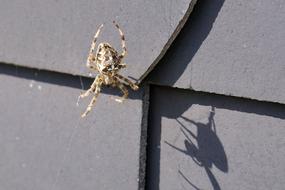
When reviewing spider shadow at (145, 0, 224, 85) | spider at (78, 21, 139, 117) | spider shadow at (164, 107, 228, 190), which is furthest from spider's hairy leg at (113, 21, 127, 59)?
spider shadow at (164, 107, 228, 190)

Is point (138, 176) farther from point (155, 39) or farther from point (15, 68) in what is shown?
point (15, 68)

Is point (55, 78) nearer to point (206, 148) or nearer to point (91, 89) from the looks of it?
point (91, 89)

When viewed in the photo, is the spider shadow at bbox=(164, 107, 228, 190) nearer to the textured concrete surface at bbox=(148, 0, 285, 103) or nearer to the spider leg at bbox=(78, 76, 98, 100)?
the textured concrete surface at bbox=(148, 0, 285, 103)

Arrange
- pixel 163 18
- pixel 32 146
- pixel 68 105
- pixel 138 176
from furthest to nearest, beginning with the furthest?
pixel 32 146 → pixel 68 105 → pixel 138 176 → pixel 163 18

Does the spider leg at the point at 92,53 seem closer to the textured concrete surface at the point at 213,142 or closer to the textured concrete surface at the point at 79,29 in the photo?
the textured concrete surface at the point at 79,29

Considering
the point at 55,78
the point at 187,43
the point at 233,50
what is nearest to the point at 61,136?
the point at 55,78

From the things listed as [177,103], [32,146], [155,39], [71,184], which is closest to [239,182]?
[177,103]

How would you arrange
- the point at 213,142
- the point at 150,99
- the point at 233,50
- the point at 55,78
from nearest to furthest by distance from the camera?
the point at 233,50 → the point at 213,142 → the point at 150,99 → the point at 55,78
